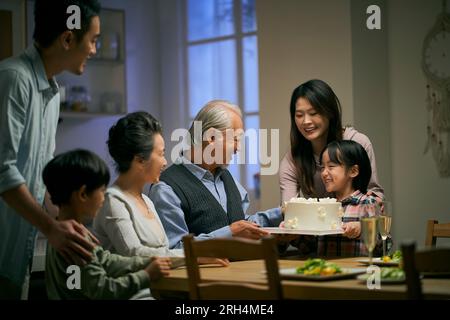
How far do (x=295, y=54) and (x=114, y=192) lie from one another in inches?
90.5

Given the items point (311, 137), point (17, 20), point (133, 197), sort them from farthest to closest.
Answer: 1. point (17, 20)
2. point (311, 137)
3. point (133, 197)

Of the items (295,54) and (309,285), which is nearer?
(309,285)

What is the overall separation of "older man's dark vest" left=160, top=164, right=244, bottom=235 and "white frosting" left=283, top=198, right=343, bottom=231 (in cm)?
30

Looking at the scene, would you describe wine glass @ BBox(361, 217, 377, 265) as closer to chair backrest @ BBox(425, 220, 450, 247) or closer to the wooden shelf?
chair backrest @ BBox(425, 220, 450, 247)

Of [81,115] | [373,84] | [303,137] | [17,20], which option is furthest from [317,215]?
[81,115]

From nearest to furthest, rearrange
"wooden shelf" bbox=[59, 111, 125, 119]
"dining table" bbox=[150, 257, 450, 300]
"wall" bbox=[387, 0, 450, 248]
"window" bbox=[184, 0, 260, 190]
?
"dining table" bbox=[150, 257, 450, 300]
"wall" bbox=[387, 0, 450, 248]
"wooden shelf" bbox=[59, 111, 125, 119]
"window" bbox=[184, 0, 260, 190]

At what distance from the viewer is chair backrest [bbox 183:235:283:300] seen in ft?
6.18

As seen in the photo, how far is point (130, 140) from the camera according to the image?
98.8 inches

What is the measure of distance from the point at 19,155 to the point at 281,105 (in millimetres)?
2522

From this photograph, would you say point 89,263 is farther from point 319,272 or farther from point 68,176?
point 319,272

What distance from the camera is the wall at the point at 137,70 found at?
19.6 ft

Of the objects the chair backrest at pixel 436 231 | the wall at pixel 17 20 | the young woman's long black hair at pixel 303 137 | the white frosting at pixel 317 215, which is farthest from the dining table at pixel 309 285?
the wall at pixel 17 20
